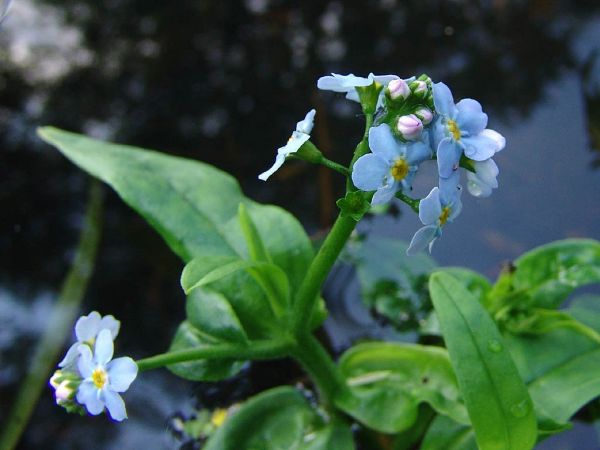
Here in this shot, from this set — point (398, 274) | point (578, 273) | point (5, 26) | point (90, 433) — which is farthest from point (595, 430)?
point (5, 26)

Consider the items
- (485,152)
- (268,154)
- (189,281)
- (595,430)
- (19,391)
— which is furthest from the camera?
(268,154)

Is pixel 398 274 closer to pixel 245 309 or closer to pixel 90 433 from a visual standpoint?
pixel 245 309

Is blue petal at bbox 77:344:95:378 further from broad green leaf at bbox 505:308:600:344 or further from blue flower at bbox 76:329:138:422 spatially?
broad green leaf at bbox 505:308:600:344

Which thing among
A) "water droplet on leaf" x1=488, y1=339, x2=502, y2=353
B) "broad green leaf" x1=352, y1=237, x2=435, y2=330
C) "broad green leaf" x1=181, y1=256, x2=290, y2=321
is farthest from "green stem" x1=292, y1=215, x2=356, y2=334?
"broad green leaf" x1=352, y1=237, x2=435, y2=330

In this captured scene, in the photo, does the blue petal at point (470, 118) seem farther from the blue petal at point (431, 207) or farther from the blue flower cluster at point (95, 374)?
the blue flower cluster at point (95, 374)

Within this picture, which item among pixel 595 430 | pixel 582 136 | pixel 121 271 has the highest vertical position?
pixel 582 136

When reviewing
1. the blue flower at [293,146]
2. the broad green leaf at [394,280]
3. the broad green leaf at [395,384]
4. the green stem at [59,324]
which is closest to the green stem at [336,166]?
the blue flower at [293,146]
